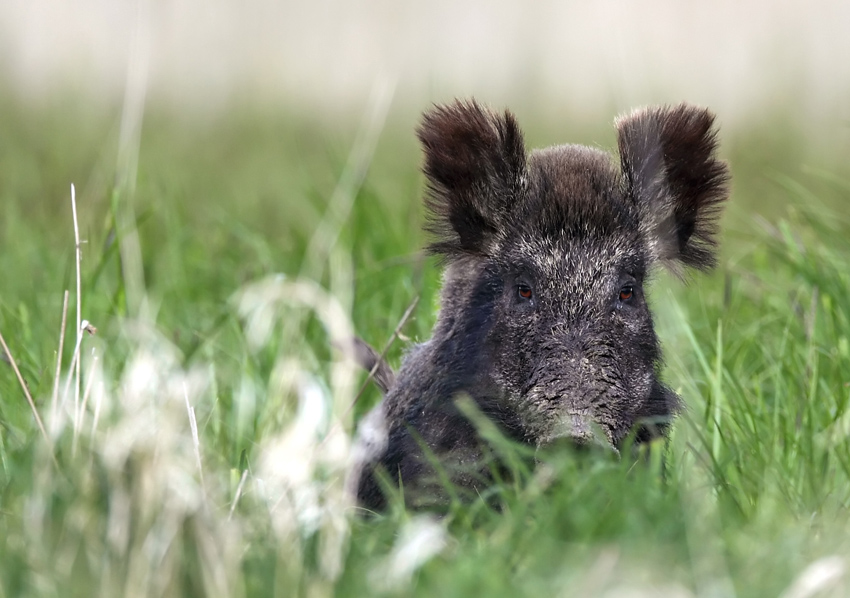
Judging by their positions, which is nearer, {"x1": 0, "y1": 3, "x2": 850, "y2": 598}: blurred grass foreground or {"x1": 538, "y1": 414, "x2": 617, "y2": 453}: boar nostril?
{"x1": 0, "y1": 3, "x2": 850, "y2": 598}: blurred grass foreground

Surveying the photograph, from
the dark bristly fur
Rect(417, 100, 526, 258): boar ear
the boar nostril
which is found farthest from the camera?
Rect(417, 100, 526, 258): boar ear

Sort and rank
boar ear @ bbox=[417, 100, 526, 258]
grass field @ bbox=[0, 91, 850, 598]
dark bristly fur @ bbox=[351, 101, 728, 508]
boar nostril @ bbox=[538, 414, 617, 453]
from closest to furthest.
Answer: grass field @ bbox=[0, 91, 850, 598]
boar nostril @ bbox=[538, 414, 617, 453]
dark bristly fur @ bbox=[351, 101, 728, 508]
boar ear @ bbox=[417, 100, 526, 258]

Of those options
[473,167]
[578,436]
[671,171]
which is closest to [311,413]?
[578,436]

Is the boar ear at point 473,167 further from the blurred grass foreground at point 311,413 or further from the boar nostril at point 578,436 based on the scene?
the boar nostril at point 578,436

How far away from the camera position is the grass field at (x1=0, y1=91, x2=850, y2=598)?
9.32ft

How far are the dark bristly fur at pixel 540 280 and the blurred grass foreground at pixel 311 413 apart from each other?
0.23m

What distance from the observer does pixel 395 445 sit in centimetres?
450

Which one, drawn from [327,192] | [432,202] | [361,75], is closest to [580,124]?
[361,75]

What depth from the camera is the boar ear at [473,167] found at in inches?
175

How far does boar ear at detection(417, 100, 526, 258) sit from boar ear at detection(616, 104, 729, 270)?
475 millimetres

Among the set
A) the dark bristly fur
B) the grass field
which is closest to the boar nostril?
the dark bristly fur

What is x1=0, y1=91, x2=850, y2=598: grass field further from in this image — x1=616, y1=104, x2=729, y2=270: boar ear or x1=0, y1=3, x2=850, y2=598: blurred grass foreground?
x1=616, y1=104, x2=729, y2=270: boar ear

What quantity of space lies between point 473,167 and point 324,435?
1.35m

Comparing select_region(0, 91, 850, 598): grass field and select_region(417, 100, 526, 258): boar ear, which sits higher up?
select_region(417, 100, 526, 258): boar ear
